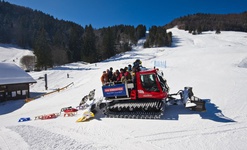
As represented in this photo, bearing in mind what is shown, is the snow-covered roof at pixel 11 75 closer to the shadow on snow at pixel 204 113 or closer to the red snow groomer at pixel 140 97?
the red snow groomer at pixel 140 97

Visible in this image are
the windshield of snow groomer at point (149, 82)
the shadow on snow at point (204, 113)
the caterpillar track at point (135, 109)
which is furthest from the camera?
the windshield of snow groomer at point (149, 82)

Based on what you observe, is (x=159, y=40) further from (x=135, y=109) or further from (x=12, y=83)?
(x=135, y=109)

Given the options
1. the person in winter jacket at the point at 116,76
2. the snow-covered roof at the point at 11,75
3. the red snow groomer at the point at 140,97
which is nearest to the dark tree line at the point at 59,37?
the snow-covered roof at the point at 11,75

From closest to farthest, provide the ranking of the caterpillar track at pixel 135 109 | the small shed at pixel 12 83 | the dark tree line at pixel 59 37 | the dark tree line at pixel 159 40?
1. the caterpillar track at pixel 135 109
2. the small shed at pixel 12 83
3. the dark tree line at pixel 59 37
4. the dark tree line at pixel 159 40

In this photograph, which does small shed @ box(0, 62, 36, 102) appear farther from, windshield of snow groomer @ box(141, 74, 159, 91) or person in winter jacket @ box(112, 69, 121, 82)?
windshield of snow groomer @ box(141, 74, 159, 91)

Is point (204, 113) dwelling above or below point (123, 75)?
below

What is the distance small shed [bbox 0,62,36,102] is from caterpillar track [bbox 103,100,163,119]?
22633mm

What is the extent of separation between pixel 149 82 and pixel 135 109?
5.26ft

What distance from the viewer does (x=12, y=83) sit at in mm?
26266

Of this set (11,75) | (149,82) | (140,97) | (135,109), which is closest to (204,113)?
(149,82)

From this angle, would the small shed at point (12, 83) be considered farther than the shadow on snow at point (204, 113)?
Yes

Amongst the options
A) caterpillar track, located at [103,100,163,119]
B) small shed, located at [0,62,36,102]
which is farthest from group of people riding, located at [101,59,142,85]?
small shed, located at [0,62,36,102]

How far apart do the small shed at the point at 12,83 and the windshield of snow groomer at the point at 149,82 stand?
24215mm

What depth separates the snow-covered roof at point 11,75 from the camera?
85.4ft
